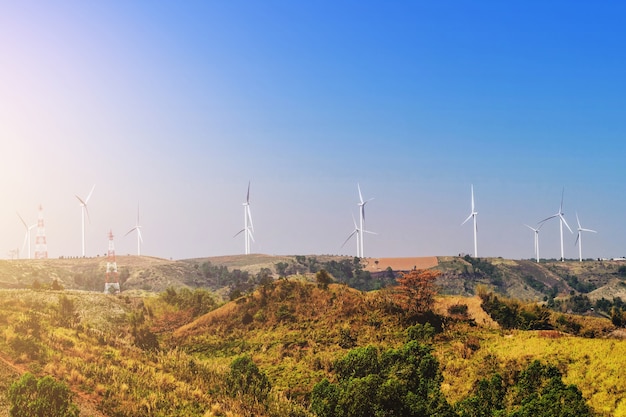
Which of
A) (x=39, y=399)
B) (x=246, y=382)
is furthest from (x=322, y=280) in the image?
(x=39, y=399)

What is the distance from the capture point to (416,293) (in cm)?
7250

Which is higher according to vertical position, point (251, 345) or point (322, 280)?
point (322, 280)

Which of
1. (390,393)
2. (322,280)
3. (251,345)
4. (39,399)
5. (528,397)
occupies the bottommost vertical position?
(251,345)

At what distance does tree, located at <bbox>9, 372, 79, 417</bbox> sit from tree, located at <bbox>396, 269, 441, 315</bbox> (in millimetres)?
44595

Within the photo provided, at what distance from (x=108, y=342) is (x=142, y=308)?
4158 cm

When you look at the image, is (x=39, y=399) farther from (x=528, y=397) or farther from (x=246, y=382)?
(x=528, y=397)

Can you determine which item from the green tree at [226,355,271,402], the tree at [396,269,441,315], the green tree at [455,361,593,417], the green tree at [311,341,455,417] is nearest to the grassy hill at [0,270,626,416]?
the green tree at [226,355,271,402]

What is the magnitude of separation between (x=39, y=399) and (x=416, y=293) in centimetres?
4835

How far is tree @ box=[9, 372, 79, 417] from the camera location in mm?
34250

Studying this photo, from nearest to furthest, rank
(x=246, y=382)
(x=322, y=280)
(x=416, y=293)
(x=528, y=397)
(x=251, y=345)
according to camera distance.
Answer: (x=528, y=397) → (x=246, y=382) → (x=251, y=345) → (x=416, y=293) → (x=322, y=280)

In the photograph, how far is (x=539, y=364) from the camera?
154 ft

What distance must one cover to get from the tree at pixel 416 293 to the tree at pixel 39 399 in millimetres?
44595

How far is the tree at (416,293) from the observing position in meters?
71.8

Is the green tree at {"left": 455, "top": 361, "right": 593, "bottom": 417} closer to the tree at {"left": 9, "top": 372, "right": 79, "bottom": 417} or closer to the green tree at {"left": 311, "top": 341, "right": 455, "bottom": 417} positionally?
the green tree at {"left": 311, "top": 341, "right": 455, "bottom": 417}
